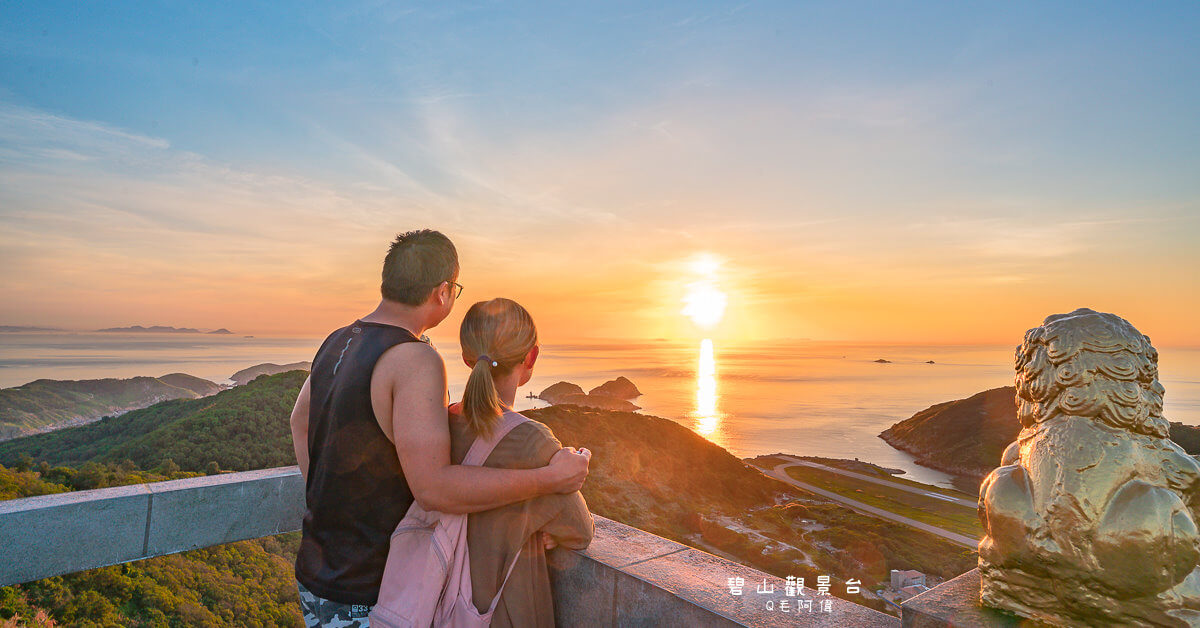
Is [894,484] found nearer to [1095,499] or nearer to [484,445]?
[1095,499]

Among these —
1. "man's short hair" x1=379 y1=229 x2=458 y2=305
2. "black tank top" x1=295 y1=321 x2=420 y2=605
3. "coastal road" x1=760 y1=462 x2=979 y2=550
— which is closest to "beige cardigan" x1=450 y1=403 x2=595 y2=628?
"black tank top" x1=295 y1=321 x2=420 y2=605

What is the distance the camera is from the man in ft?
6.40

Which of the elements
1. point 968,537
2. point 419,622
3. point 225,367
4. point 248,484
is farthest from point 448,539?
point 225,367

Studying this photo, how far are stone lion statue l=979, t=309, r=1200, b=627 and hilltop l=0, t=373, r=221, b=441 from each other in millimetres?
21597

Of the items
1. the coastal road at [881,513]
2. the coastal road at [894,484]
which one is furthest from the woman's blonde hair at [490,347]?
the coastal road at [894,484]

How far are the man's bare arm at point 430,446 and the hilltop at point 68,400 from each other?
791 inches

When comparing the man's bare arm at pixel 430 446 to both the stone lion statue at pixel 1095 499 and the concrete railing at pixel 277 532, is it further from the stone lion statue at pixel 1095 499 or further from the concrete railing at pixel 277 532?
the stone lion statue at pixel 1095 499

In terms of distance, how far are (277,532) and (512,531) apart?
2534mm

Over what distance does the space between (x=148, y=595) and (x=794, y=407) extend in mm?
105349

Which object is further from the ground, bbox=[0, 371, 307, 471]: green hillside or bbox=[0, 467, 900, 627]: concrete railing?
bbox=[0, 467, 900, 627]: concrete railing

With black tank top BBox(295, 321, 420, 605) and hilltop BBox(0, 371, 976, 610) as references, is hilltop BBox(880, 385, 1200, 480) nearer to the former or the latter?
hilltop BBox(0, 371, 976, 610)

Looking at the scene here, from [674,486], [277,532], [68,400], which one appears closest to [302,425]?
[277,532]

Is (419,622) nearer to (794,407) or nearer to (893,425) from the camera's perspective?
(893,425)

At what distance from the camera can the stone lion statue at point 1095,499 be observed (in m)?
1.70
